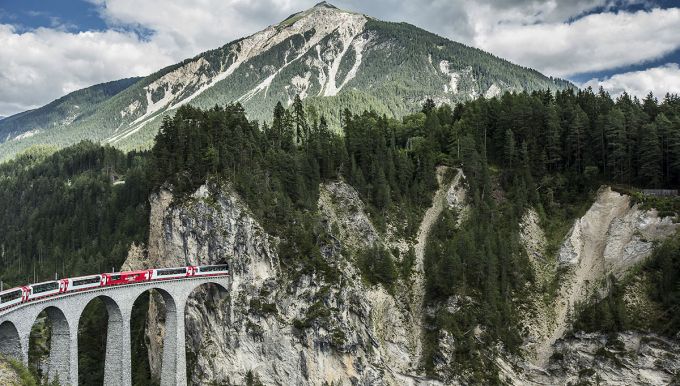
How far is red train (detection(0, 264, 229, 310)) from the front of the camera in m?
43.8

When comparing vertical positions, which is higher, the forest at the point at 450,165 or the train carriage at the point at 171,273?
the forest at the point at 450,165

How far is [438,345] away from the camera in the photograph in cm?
6700

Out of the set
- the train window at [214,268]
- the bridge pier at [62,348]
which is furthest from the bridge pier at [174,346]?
the bridge pier at [62,348]

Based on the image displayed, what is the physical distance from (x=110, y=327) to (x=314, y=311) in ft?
82.8

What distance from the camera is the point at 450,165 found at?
306 ft

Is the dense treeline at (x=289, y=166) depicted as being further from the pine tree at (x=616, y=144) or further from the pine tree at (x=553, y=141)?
the pine tree at (x=616, y=144)

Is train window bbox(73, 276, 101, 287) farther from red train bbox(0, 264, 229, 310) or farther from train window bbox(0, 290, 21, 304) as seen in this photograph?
train window bbox(0, 290, 21, 304)

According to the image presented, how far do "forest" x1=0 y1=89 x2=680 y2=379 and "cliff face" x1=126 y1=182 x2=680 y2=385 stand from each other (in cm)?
228

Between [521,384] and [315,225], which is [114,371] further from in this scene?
[521,384]

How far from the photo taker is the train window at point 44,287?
4581 centimetres

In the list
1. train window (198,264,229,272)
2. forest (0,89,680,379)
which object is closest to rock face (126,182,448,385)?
train window (198,264,229,272)

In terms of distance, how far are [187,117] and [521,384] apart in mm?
63810

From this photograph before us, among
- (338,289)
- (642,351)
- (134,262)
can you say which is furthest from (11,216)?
(642,351)

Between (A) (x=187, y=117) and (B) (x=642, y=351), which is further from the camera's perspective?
(A) (x=187, y=117)
